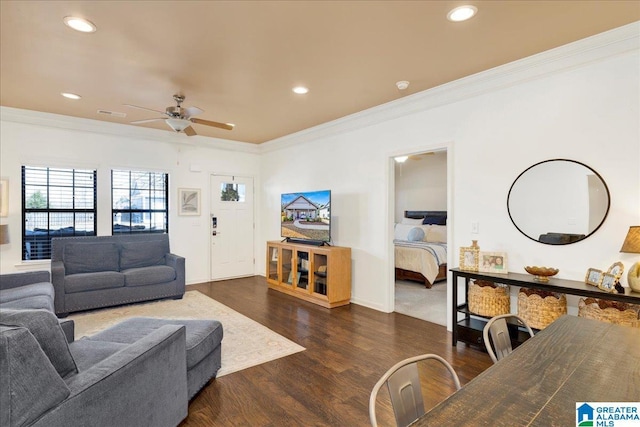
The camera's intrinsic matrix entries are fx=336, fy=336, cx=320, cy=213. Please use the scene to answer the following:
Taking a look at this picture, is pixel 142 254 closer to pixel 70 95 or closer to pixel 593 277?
pixel 70 95

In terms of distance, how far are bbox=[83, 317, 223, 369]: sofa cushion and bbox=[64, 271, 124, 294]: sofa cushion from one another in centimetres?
216

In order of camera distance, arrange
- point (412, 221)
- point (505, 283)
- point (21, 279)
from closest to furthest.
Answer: point (505, 283)
point (21, 279)
point (412, 221)

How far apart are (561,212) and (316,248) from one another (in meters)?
2.96

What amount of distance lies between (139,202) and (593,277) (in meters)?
6.12

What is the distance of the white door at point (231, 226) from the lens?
644 cm

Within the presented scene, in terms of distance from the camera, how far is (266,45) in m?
2.79

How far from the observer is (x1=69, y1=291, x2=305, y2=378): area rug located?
308 cm

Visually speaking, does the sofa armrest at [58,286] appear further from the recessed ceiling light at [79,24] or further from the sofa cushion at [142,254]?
the recessed ceiling light at [79,24]

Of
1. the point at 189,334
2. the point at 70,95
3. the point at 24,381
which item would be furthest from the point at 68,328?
the point at 70,95

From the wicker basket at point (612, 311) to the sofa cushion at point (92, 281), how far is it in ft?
17.0

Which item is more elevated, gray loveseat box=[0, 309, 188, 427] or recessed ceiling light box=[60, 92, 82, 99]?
recessed ceiling light box=[60, 92, 82, 99]

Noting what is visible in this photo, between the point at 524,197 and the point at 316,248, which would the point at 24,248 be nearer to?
the point at 316,248

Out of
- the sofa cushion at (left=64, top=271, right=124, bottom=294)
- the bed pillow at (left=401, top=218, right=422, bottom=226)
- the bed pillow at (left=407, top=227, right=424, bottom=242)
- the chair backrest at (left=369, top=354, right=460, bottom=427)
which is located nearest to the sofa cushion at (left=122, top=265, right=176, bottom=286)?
the sofa cushion at (left=64, top=271, right=124, bottom=294)

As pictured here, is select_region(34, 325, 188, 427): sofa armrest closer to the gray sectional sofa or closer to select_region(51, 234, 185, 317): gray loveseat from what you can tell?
the gray sectional sofa
